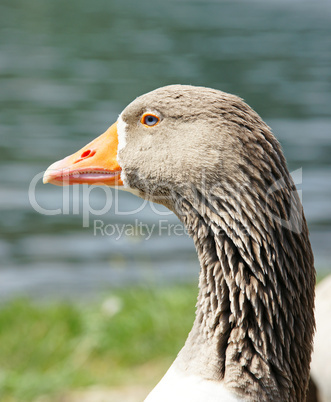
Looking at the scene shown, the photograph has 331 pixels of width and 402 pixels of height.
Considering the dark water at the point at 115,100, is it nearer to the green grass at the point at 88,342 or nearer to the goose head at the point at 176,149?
the green grass at the point at 88,342

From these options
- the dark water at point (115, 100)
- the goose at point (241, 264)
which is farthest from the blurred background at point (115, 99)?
the goose at point (241, 264)

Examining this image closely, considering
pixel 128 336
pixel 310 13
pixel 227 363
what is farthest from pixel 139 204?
pixel 310 13

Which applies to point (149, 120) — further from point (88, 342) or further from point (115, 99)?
point (115, 99)

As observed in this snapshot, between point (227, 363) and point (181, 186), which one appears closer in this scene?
point (227, 363)

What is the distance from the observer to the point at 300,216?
3.08m

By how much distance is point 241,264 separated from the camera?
3.03 m

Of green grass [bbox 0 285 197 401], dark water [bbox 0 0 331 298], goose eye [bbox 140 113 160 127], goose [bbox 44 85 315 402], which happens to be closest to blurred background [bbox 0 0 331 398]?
dark water [bbox 0 0 331 298]

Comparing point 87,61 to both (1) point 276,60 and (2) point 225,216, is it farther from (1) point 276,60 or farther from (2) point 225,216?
(2) point 225,216

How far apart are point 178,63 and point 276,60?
4427 millimetres

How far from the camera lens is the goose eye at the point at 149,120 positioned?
11.3ft

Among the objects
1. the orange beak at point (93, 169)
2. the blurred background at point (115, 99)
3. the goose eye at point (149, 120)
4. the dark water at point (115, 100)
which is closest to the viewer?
the goose eye at point (149, 120)

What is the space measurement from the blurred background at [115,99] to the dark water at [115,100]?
4 cm

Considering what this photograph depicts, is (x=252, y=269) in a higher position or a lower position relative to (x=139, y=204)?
lower

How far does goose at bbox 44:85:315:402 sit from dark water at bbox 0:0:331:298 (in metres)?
4.89
